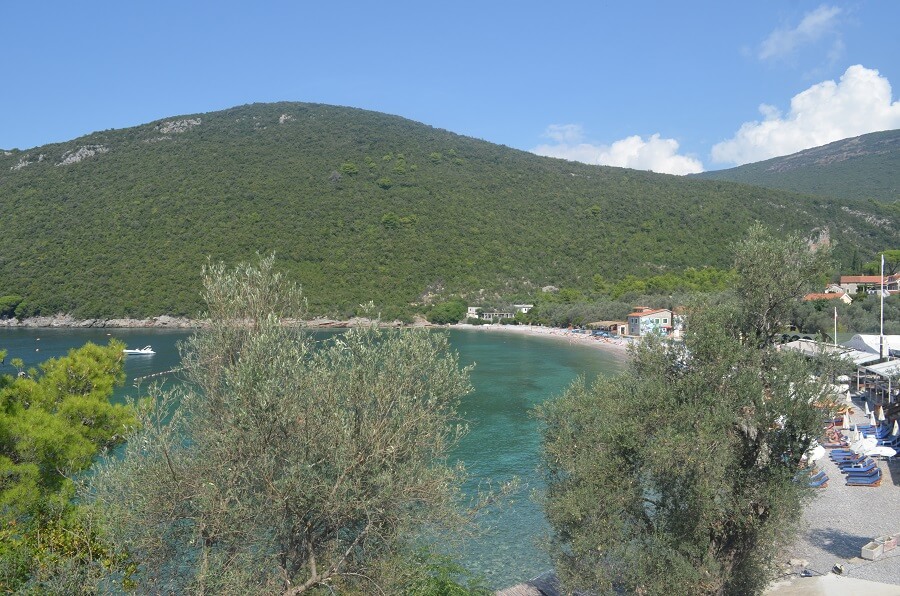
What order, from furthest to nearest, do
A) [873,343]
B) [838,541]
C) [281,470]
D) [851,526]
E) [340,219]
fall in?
[340,219], [873,343], [851,526], [838,541], [281,470]

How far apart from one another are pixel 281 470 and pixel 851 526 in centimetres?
1769

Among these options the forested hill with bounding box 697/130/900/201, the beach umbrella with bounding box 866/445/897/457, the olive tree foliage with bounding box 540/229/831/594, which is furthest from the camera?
the forested hill with bounding box 697/130/900/201

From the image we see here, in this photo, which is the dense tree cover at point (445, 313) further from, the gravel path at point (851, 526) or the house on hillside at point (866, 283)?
the gravel path at point (851, 526)

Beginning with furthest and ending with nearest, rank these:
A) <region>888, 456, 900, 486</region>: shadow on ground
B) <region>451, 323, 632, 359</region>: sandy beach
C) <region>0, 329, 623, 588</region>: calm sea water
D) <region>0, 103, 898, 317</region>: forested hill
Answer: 1. <region>0, 103, 898, 317</region>: forested hill
2. <region>451, 323, 632, 359</region>: sandy beach
3. <region>888, 456, 900, 486</region>: shadow on ground
4. <region>0, 329, 623, 588</region>: calm sea water

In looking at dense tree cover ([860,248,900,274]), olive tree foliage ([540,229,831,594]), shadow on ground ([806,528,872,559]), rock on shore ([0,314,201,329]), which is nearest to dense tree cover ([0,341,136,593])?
olive tree foliage ([540,229,831,594])

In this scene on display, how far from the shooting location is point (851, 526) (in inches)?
659

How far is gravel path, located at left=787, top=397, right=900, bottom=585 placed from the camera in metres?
13.3

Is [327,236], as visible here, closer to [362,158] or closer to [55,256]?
[362,158]

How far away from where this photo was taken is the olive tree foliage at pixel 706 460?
9094 mm

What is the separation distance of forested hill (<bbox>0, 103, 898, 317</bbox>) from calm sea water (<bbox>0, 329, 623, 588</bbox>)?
1401 centimetres

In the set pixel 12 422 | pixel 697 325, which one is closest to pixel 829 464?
pixel 697 325

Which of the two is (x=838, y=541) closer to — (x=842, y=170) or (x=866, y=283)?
(x=866, y=283)

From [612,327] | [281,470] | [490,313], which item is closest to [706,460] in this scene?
[281,470]

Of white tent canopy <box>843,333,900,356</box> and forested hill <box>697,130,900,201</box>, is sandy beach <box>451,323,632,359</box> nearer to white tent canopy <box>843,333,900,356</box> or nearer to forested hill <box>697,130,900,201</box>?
white tent canopy <box>843,333,900,356</box>
